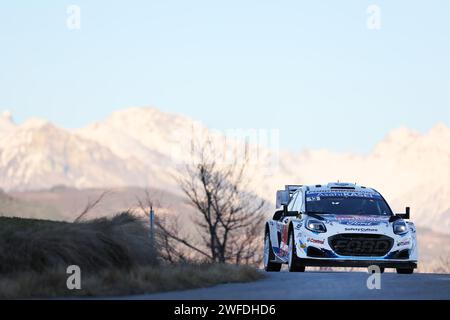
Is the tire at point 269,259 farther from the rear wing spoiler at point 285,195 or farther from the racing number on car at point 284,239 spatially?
the racing number on car at point 284,239

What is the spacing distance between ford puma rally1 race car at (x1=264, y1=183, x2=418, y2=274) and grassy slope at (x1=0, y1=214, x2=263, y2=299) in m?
2.08

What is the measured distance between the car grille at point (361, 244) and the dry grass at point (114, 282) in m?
2.88

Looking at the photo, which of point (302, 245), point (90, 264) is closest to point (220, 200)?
point (302, 245)

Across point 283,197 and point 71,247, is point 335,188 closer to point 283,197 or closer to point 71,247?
point 283,197

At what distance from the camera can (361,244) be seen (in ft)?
72.9

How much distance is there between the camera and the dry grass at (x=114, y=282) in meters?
16.3

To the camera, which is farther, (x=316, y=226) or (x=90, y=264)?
(x=316, y=226)

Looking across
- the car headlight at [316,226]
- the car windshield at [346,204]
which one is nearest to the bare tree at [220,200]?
the car windshield at [346,204]

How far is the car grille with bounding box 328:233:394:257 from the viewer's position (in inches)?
875

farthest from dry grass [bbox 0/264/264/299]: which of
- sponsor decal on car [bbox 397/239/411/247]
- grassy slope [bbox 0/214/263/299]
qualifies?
sponsor decal on car [bbox 397/239/411/247]

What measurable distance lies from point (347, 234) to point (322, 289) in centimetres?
472

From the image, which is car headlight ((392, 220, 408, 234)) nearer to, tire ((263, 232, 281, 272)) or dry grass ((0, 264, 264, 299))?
tire ((263, 232, 281, 272))
